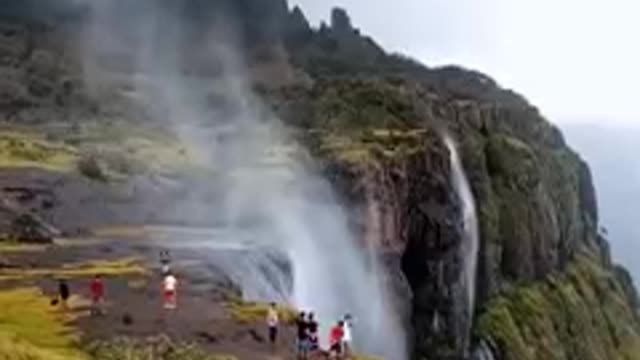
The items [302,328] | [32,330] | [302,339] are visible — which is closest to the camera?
[32,330]

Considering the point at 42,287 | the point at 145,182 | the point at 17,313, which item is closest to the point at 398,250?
the point at 145,182

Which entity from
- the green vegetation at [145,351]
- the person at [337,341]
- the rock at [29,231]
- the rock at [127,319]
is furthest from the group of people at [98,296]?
the rock at [29,231]

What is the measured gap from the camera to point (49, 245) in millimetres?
86812

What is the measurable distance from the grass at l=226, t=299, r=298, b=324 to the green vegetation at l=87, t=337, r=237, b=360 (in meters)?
10.4

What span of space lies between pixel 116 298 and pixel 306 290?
40806 millimetres

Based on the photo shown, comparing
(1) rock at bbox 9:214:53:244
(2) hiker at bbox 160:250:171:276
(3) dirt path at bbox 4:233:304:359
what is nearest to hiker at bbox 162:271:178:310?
(3) dirt path at bbox 4:233:304:359

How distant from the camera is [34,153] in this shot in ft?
427

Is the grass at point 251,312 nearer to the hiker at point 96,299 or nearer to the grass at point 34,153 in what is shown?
the hiker at point 96,299

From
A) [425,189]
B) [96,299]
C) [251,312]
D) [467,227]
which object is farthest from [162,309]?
[467,227]

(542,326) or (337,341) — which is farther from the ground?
(542,326)

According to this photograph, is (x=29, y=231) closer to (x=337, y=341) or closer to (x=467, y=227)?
(x=337, y=341)

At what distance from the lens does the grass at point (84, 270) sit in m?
72.2

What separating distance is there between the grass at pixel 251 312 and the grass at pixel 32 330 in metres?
8.87

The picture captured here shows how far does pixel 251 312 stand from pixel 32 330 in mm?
13985
